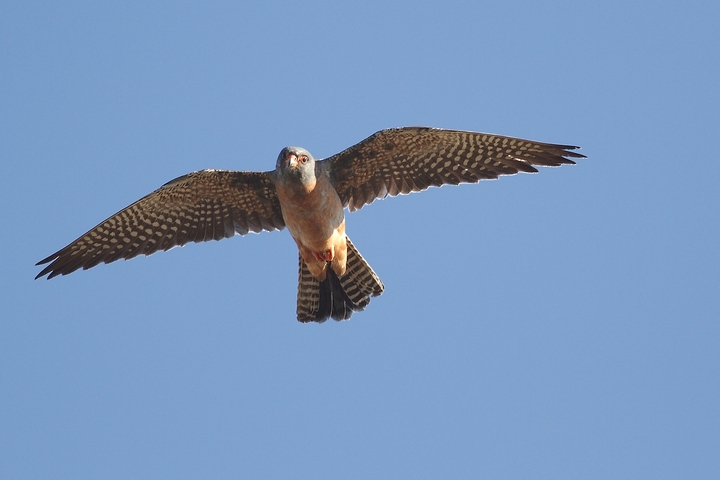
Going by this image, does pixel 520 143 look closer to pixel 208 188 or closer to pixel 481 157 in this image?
pixel 481 157

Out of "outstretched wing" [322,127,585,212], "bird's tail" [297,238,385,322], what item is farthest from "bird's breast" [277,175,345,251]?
"bird's tail" [297,238,385,322]

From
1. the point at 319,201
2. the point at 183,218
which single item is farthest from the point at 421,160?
the point at 183,218

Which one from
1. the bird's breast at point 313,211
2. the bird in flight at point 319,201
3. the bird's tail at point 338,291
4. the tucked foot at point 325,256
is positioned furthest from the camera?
the bird's tail at point 338,291

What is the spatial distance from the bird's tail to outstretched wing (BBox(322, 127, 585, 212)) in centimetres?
82

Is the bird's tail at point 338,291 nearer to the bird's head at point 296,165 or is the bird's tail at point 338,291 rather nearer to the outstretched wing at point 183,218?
the outstretched wing at point 183,218

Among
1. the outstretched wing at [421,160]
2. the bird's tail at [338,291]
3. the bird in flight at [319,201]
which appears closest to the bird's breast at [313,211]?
the bird in flight at [319,201]

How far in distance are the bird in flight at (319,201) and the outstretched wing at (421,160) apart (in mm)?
13

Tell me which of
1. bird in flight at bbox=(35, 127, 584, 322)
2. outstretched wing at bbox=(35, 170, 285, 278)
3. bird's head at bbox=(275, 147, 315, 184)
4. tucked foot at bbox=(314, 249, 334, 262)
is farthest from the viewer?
outstretched wing at bbox=(35, 170, 285, 278)

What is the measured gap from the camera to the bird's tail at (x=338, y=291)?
495 inches

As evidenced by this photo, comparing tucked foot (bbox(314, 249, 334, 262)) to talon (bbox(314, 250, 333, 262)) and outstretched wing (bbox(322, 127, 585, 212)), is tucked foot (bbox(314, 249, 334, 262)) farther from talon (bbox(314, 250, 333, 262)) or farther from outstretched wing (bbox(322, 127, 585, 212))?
outstretched wing (bbox(322, 127, 585, 212))

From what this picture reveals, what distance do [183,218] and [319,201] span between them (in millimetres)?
2156

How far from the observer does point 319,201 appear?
457 inches

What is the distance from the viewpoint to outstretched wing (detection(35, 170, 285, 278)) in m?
12.4

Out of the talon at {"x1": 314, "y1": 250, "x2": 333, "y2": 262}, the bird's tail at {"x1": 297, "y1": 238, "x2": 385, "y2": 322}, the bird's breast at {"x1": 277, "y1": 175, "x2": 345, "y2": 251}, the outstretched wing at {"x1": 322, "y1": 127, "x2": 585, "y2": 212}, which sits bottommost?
the bird's tail at {"x1": 297, "y1": 238, "x2": 385, "y2": 322}
